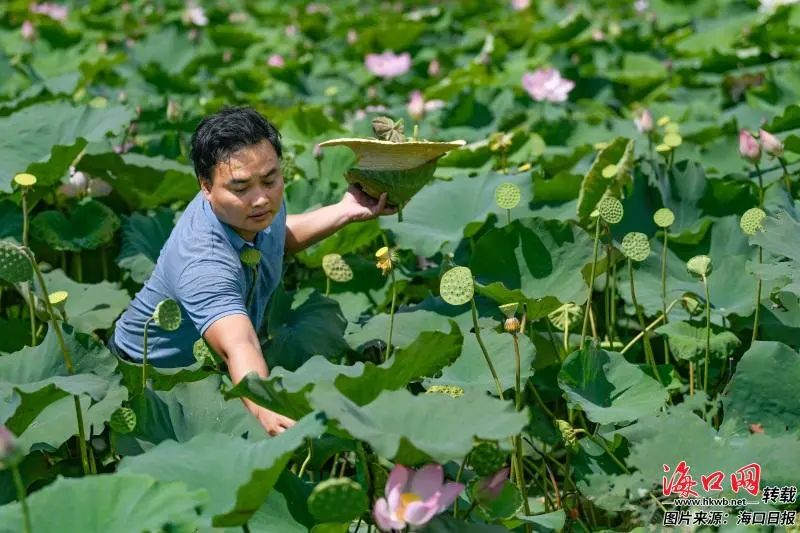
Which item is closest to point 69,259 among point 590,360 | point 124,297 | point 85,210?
point 85,210

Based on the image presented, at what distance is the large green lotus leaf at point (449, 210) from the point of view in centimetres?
249

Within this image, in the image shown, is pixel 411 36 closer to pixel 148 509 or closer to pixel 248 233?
pixel 248 233

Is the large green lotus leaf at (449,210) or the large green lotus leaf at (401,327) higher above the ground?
the large green lotus leaf at (401,327)

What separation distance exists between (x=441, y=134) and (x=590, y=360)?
71.5 inches

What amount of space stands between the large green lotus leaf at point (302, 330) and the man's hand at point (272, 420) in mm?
441

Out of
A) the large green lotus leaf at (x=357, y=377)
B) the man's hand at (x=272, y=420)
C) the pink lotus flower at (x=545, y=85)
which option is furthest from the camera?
the pink lotus flower at (x=545, y=85)

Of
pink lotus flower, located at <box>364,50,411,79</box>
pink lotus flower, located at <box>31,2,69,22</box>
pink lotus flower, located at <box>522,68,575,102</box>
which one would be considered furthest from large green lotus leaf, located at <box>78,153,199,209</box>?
pink lotus flower, located at <box>31,2,69,22</box>

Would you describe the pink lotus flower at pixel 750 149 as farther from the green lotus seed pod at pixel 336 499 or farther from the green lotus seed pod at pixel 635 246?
the green lotus seed pod at pixel 336 499

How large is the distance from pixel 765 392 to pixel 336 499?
86 cm

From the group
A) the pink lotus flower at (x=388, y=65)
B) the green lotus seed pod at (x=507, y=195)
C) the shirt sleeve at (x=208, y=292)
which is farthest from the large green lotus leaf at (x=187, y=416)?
the pink lotus flower at (x=388, y=65)

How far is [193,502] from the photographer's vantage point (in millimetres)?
1294

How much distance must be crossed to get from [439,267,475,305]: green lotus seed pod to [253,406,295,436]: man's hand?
30cm

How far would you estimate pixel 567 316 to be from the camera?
2133 millimetres

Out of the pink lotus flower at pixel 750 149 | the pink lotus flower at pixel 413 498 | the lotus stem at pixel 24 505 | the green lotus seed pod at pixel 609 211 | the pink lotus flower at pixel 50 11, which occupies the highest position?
the lotus stem at pixel 24 505
